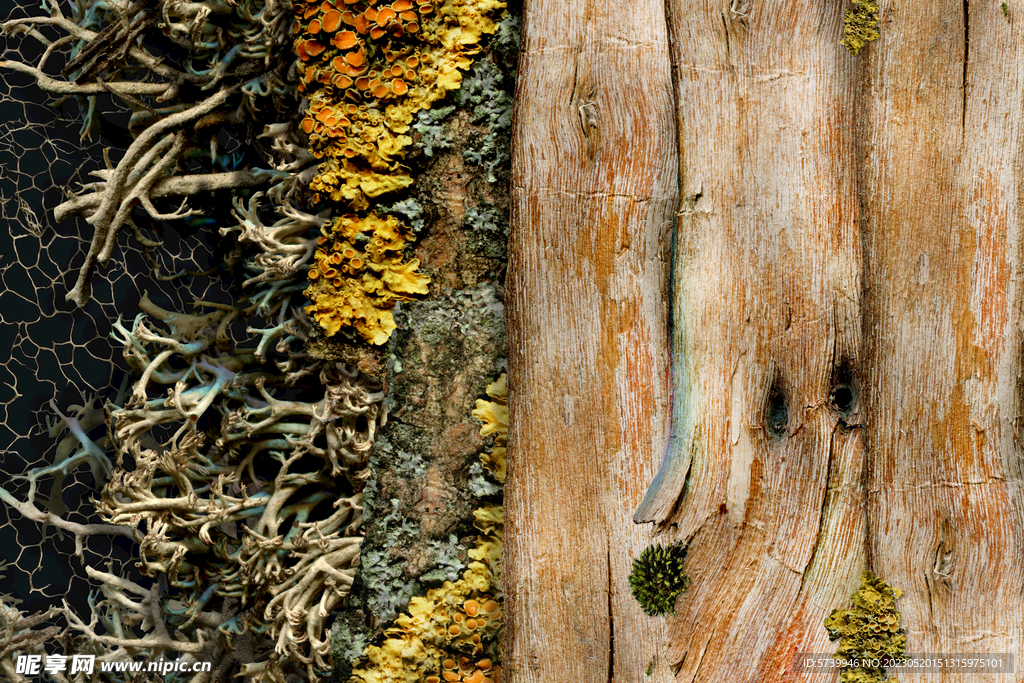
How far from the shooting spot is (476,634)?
1.41m

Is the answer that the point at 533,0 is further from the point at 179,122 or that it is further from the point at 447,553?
the point at 447,553

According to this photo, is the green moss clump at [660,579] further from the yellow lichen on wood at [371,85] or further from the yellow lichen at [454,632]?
the yellow lichen on wood at [371,85]

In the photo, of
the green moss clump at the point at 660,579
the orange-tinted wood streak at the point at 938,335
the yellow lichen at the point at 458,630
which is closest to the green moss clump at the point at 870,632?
→ the orange-tinted wood streak at the point at 938,335

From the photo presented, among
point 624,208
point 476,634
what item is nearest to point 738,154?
point 624,208

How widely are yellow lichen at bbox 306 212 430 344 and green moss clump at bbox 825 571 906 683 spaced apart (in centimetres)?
102

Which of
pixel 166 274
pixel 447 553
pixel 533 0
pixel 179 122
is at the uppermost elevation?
pixel 533 0

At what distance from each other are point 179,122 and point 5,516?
1.10m

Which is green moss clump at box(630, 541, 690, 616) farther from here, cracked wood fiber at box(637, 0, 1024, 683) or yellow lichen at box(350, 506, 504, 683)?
yellow lichen at box(350, 506, 504, 683)

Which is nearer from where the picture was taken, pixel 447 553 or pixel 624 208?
pixel 624 208

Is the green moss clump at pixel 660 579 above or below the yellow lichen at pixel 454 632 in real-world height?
above

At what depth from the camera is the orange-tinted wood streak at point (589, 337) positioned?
125cm

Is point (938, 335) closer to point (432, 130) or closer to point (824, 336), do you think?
point (824, 336)

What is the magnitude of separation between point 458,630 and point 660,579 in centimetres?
45

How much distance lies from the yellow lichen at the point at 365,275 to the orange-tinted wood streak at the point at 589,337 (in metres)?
0.28
